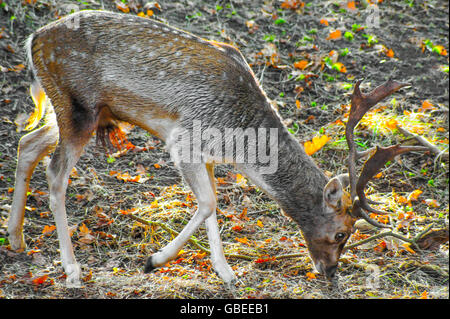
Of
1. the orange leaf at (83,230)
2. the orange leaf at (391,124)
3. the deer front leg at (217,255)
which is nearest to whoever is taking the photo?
the deer front leg at (217,255)

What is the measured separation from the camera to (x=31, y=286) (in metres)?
4.75

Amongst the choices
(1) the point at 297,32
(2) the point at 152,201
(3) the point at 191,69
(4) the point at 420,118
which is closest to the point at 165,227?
(2) the point at 152,201

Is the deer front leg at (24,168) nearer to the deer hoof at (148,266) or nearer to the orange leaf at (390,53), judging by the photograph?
the deer hoof at (148,266)

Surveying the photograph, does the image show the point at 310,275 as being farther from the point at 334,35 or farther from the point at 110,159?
the point at 334,35

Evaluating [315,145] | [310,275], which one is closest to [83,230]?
[310,275]

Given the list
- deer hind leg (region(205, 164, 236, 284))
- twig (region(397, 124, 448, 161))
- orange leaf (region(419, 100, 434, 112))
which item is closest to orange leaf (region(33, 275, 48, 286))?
deer hind leg (region(205, 164, 236, 284))

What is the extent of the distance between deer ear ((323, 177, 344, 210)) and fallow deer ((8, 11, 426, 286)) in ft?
0.38

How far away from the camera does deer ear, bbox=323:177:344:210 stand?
468 centimetres

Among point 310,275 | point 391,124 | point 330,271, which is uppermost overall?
point 391,124

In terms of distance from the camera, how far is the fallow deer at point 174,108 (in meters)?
4.98

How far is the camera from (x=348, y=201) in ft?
16.1

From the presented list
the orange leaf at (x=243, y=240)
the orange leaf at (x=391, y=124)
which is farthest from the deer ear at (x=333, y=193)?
the orange leaf at (x=391, y=124)

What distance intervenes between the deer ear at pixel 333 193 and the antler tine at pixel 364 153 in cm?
14

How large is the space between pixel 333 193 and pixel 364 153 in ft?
1.59
